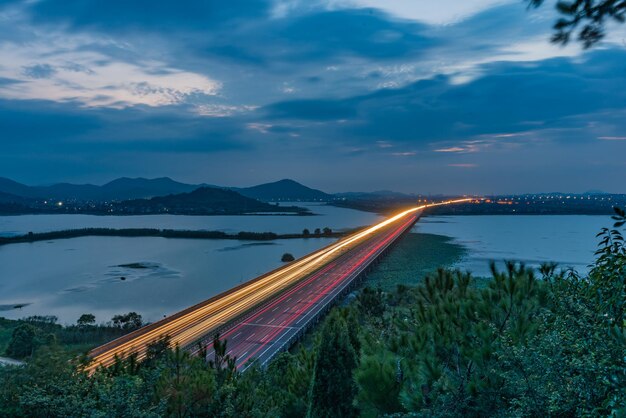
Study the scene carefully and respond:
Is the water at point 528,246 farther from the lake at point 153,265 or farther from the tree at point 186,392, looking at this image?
the tree at point 186,392

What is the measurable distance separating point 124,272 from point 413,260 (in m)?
46.5

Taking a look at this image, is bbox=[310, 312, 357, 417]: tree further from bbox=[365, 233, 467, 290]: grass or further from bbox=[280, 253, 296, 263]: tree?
bbox=[280, 253, 296, 263]: tree

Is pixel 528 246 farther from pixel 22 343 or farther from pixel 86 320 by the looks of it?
pixel 22 343

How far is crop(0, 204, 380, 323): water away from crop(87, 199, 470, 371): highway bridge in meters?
8.95

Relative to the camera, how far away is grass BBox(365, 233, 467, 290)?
184 ft

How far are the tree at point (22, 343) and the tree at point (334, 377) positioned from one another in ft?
85.3

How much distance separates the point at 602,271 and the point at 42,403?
38.1 feet

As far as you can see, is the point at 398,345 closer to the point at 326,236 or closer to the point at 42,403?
the point at 42,403

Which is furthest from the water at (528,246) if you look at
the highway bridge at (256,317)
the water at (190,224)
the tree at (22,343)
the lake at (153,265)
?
the tree at (22,343)

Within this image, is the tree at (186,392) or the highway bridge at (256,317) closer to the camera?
the tree at (186,392)

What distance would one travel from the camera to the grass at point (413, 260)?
55938 mm

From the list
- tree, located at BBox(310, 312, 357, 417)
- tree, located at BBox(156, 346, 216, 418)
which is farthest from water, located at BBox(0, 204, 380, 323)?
tree, located at BBox(310, 312, 357, 417)

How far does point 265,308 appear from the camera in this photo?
37.2 metres

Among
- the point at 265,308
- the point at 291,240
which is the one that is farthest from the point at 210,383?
the point at 291,240
